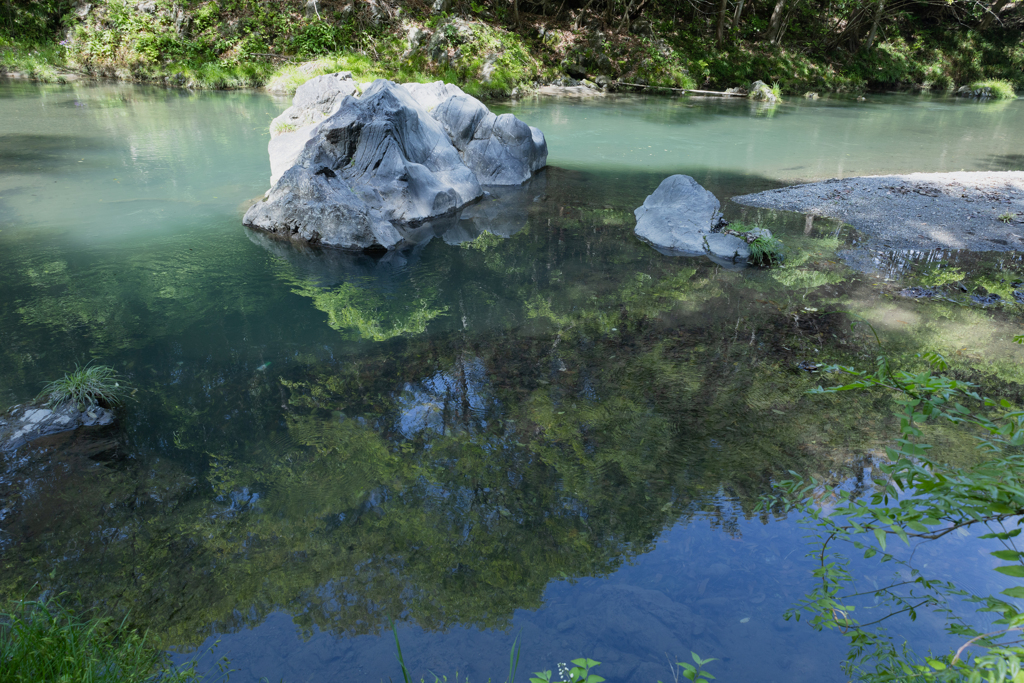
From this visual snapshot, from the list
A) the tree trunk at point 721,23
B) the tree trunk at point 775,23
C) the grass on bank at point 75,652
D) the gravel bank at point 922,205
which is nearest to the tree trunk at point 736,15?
the tree trunk at point 721,23

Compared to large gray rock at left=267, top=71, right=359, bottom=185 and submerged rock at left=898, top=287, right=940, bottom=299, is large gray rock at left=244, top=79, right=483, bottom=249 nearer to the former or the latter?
large gray rock at left=267, top=71, right=359, bottom=185

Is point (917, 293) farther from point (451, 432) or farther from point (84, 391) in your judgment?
point (84, 391)

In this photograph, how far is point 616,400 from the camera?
5.07 meters

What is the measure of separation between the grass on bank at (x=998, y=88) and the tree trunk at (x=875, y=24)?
4.87 m

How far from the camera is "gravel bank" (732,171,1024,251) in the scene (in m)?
8.82

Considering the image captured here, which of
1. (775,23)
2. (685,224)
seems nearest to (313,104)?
(685,224)

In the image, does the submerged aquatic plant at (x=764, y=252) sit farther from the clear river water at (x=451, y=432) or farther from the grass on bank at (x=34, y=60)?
the grass on bank at (x=34, y=60)

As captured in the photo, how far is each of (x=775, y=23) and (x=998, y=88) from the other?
10159 millimetres

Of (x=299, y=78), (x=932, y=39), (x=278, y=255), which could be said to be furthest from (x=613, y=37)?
(x=278, y=255)

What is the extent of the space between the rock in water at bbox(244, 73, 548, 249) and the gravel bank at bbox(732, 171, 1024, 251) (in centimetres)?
467

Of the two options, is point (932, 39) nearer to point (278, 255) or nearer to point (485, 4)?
point (485, 4)

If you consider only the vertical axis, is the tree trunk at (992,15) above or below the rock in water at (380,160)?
above

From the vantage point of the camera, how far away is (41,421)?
436 centimetres

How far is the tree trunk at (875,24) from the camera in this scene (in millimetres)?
24927
